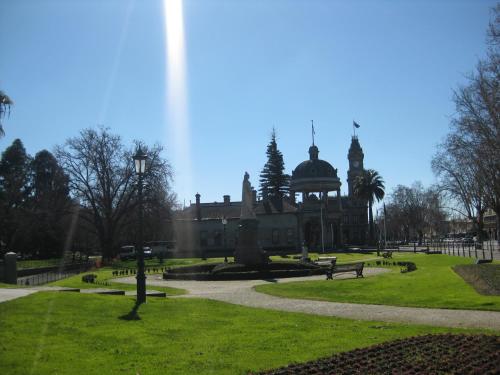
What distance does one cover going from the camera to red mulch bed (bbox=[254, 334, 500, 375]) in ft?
25.0

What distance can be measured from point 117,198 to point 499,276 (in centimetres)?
4766

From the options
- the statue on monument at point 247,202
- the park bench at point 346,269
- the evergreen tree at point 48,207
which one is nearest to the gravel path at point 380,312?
the park bench at point 346,269

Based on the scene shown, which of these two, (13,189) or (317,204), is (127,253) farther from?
(317,204)

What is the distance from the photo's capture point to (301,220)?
76500mm

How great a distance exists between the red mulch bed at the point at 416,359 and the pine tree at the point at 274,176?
306 feet

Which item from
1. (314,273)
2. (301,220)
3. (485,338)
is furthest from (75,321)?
(301,220)

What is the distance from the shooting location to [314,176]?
84500 mm

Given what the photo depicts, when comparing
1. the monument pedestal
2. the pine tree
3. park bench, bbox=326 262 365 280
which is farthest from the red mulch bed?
the pine tree

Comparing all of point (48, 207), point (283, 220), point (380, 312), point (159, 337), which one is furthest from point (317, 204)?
point (159, 337)

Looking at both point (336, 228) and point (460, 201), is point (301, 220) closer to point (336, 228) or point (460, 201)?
point (336, 228)

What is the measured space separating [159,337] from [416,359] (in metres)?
5.06

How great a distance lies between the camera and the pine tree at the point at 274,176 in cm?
10319

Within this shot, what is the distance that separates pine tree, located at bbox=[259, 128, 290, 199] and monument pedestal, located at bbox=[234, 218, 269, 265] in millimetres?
67338

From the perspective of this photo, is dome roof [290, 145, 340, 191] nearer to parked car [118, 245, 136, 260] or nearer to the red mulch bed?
parked car [118, 245, 136, 260]
